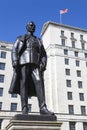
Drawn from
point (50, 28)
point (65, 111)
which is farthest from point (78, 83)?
point (50, 28)

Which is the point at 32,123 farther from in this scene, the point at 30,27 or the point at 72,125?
the point at 72,125

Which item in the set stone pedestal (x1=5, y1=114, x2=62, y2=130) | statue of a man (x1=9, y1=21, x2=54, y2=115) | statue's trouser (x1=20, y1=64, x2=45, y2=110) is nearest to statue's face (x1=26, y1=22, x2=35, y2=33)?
statue of a man (x1=9, y1=21, x2=54, y2=115)

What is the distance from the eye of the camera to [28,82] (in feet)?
27.0

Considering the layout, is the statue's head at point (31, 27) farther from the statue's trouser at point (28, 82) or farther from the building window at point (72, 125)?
the building window at point (72, 125)

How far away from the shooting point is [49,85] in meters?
50.3

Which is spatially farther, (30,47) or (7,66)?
(7,66)

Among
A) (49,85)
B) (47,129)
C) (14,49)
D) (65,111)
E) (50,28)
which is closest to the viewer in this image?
(47,129)

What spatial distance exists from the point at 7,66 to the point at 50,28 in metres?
13.1

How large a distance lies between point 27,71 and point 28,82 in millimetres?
372

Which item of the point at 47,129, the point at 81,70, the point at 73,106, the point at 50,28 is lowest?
the point at 47,129

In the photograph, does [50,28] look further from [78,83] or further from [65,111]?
[65,111]

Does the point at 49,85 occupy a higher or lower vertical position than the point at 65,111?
higher

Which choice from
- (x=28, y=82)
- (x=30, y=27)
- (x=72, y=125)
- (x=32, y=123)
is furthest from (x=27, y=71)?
(x=72, y=125)

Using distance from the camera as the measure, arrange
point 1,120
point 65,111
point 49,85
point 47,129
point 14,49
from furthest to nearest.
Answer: point 49,85 < point 65,111 < point 1,120 < point 14,49 < point 47,129
